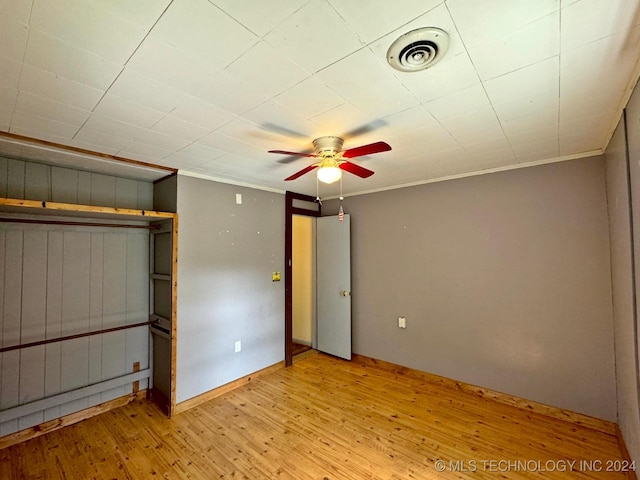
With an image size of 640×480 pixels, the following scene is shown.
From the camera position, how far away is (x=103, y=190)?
300cm

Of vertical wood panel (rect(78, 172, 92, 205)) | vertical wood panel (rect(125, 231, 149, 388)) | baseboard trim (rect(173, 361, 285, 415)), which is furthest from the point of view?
vertical wood panel (rect(125, 231, 149, 388))

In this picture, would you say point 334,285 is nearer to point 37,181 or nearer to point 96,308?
point 96,308

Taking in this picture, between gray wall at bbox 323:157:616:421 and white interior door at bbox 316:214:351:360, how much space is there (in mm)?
282

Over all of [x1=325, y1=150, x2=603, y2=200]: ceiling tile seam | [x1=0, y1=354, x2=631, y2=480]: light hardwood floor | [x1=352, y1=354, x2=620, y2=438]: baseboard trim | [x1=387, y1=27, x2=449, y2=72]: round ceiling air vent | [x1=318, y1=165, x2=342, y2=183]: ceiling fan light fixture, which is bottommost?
[x1=0, y1=354, x2=631, y2=480]: light hardwood floor

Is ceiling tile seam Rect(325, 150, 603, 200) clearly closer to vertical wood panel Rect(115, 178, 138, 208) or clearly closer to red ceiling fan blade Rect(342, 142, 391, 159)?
red ceiling fan blade Rect(342, 142, 391, 159)

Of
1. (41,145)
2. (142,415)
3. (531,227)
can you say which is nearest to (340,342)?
(142,415)

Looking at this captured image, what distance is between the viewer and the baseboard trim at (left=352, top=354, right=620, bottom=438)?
2.54m

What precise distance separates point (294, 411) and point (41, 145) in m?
3.17

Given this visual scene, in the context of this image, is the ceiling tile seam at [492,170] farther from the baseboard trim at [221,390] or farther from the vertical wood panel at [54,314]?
the vertical wood panel at [54,314]

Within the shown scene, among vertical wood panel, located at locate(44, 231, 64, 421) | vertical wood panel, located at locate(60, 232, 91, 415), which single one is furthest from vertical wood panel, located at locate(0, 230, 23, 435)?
vertical wood panel, located at locate(60, 232, 91, 415)

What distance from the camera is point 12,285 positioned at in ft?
8.14

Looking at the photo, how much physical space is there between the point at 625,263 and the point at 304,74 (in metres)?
2.47

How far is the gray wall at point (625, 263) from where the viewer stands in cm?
167

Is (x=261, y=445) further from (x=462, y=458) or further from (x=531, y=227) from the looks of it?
(x=531, y=227)
